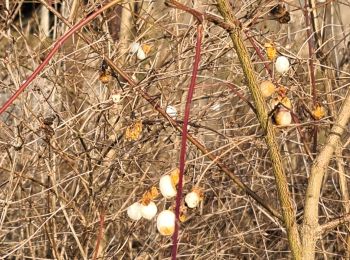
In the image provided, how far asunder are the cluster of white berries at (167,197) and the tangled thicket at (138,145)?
54cm

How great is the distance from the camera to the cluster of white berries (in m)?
1.51

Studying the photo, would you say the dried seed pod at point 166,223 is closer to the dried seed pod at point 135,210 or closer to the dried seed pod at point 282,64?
the dried seed pod at point 135,210

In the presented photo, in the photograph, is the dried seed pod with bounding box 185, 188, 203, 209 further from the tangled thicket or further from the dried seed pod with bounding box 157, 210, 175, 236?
the tangled thicket

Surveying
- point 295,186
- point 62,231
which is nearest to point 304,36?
point 295,186

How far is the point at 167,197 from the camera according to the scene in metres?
1.60

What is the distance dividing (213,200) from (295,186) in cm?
38

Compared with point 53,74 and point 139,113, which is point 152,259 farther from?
point 53,74

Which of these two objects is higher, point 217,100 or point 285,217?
point 217,100

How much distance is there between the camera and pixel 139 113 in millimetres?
2410

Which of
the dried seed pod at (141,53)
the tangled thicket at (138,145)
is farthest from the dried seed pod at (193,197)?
the dried seed pod at (141,53)

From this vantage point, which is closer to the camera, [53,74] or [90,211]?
[90,211]

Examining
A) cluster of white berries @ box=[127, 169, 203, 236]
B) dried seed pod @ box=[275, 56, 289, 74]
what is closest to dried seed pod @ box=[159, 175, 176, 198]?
cluster of white berries @ box=[127, 169, 203, 236]

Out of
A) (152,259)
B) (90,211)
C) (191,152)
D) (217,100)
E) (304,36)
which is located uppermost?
(304,36)

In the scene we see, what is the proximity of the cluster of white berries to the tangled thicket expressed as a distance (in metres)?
0.54
